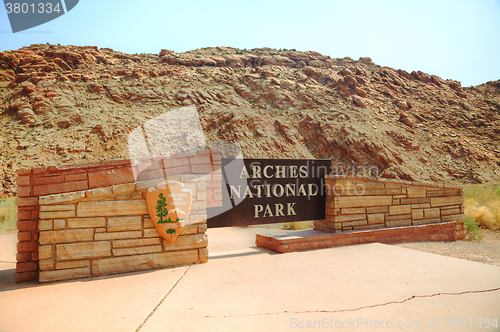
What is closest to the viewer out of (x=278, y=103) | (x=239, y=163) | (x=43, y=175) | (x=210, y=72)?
(x=43, y=175)

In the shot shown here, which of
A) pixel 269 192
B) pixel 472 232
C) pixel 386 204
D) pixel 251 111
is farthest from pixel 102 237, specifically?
pixel 251 111

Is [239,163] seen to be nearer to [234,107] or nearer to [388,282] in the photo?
[388,282]

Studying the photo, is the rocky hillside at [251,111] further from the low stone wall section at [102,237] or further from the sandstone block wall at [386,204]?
the low stone wall section at [102,237]

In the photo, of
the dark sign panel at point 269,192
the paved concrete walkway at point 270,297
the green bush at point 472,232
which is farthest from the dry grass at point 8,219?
the green bush at point 472,232

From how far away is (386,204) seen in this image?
20.9 ft

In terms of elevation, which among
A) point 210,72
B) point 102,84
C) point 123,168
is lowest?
point 123,168

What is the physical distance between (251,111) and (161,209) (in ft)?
98.8

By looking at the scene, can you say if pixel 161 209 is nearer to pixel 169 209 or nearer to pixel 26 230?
pixel 169 209

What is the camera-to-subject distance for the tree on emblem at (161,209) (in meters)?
4.26

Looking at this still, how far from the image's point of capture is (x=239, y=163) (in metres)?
5.24

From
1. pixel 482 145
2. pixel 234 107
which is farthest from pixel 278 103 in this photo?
pixel 482 145

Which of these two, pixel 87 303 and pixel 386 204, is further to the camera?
pixel 386 204

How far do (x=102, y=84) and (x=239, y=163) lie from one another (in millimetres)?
33534

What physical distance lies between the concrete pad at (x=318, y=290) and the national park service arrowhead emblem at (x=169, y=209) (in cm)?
67
